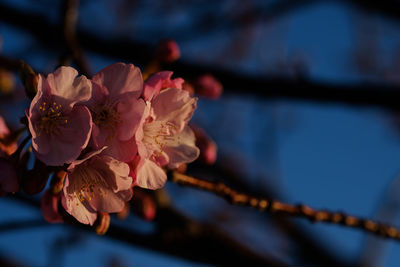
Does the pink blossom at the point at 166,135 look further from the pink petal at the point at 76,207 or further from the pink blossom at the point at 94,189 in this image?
the pink petal at the point at 76,207

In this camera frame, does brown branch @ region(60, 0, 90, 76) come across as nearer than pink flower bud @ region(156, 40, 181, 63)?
No

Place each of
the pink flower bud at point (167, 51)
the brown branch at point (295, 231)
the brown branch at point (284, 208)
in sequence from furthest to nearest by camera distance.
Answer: the brown branch at point (295, 231) < the pink flower bud at point (167, 51) < the brown branch at point (284, 208)

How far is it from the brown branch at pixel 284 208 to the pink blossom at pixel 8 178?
1.58ft

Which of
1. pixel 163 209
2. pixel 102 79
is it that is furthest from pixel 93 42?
pixel 102 79

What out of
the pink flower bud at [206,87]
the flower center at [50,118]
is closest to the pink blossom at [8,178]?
the flower center at [50,118]

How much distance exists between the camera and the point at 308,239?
3.95 m

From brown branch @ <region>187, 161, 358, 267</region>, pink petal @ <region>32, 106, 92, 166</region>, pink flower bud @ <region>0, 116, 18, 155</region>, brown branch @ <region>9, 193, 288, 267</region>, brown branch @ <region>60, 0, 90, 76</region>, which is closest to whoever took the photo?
pink petal @ <region>32, 106, 92, 166</region>

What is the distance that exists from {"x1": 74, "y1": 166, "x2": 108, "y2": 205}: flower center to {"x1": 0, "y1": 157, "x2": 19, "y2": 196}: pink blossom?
171mm

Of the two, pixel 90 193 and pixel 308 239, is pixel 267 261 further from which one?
pixel 308 239

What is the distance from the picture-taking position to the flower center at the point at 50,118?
1.20 m

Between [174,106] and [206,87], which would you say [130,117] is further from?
[206,87]

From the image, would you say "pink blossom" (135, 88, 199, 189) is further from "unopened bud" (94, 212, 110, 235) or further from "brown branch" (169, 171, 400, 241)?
"unopened bud" (94, 212, 110, 235)

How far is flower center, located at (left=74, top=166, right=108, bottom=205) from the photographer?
1.22m

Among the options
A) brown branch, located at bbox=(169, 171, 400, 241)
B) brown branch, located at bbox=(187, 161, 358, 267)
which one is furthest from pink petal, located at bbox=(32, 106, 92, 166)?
brown branch, located at bbox=(187, 161, 358, 267)
